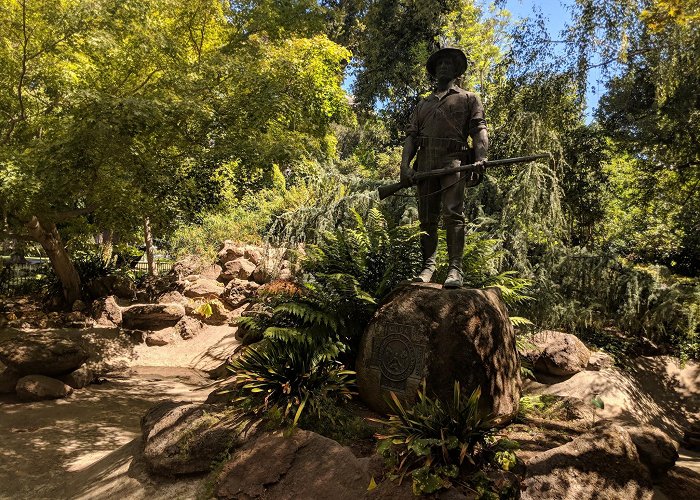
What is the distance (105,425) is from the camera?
285 inches

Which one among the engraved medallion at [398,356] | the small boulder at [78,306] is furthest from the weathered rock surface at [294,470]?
the small boulder at [78,306]

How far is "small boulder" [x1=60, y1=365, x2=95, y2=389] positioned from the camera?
8.67m

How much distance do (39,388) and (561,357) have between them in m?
9.15

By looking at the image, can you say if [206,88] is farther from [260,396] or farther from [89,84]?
[260,396]

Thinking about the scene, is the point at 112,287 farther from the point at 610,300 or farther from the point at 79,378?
A: the point at 610,300

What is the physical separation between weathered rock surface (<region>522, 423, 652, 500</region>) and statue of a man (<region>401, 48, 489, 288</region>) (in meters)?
1.88

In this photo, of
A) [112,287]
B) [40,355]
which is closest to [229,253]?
[112,287]

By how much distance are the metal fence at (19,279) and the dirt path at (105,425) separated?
5.36 metres

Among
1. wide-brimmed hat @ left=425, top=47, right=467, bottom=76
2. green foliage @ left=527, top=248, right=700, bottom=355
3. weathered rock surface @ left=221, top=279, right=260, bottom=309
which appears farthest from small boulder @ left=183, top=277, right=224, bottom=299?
wide-brimmed hat @ left=425, top=47, right=467, bottom=76

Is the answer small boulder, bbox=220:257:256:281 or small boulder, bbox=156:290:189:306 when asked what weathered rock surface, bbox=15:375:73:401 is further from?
small boulder, bbox=220:257:256:281

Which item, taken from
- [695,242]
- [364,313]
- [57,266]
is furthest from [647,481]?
[57,266]

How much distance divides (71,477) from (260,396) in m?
2.61

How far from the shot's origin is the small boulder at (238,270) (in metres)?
13.6

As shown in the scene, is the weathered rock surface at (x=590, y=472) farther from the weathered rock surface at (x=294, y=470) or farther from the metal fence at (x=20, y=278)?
the metal fence at (x=20, y=278)
